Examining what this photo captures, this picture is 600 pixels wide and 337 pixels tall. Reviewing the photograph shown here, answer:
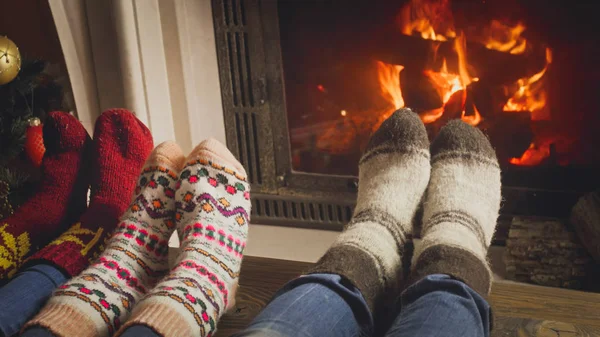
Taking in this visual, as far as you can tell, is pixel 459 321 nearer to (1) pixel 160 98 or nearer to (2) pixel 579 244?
(2) pixel 579 244

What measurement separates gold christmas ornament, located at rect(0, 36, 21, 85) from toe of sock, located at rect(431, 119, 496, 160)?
3.12 ft

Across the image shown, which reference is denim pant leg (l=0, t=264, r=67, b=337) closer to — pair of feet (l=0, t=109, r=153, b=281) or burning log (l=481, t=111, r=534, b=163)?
pair of feet (l=0, t=109, r=153, b=281)

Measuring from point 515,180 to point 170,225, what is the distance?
95 centimetres

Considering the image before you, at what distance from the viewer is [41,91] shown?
174 centimetres

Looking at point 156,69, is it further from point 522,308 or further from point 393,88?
point 522,308

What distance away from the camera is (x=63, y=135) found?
121 centimetres

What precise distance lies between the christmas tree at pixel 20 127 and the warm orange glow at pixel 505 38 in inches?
42.8

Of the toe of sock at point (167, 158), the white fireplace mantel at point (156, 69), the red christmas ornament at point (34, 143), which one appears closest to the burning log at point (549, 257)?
the white fireplace mantel at point (156, 69)

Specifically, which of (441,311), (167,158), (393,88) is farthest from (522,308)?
(393,88)

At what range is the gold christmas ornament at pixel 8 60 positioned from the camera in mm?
1479

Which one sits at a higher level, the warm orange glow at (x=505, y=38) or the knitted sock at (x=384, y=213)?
the warm orange glow at (x=505, y=38)

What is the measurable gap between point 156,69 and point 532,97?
928 mm

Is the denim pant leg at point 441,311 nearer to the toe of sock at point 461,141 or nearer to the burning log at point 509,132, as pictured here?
the toe of sock at point 461,141

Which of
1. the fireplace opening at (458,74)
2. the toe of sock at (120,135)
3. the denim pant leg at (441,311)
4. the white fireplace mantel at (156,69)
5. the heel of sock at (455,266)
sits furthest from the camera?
the white fireplace mantel at (156,69)
